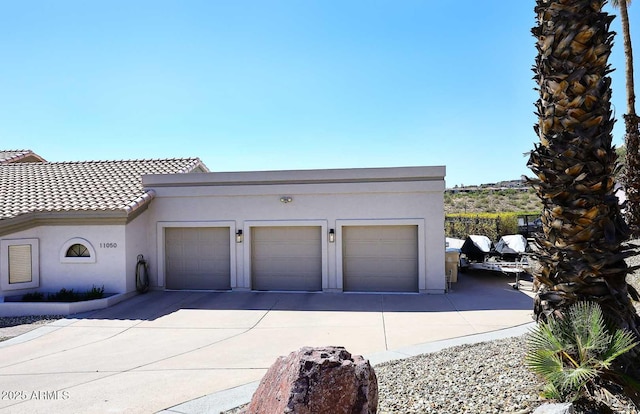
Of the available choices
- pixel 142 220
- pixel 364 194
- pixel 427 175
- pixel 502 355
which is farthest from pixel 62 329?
pixel 427 175

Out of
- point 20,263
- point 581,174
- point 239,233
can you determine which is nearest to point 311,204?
point 239,233

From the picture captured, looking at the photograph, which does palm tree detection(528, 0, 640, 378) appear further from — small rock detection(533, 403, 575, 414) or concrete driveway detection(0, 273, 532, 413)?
concrete driveway detection(0, 273, 532, 413)

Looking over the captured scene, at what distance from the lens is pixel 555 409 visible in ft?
13.5

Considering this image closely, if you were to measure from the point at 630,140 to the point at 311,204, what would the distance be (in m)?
13.5

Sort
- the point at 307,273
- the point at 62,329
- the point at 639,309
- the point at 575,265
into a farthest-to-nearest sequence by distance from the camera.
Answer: the point at 307,273
the point at 62,329
the point at 639,309
the point at 575,265

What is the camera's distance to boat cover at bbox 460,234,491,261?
1717 centimetres

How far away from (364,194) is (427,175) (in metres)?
2.17

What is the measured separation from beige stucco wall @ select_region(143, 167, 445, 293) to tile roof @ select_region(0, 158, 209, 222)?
1.37 meters

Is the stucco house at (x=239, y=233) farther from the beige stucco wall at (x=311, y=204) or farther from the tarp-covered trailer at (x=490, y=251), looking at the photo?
the tarp-covered trailer at (x=490, y=251)

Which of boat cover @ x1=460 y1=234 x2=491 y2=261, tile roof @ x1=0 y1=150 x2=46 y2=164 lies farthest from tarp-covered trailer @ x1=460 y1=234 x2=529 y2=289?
tile roof @ x1=0 y1=150 x2=46 y2=164

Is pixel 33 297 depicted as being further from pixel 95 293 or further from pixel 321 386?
pixel 321 386

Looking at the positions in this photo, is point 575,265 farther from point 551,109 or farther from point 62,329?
point 62,329

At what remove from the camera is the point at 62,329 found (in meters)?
10.8

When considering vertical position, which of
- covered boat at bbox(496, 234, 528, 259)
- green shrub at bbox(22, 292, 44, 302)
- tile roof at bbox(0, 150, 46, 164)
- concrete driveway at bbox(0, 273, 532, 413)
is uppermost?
tile roof at bbox(0, 150, 46, 164)
